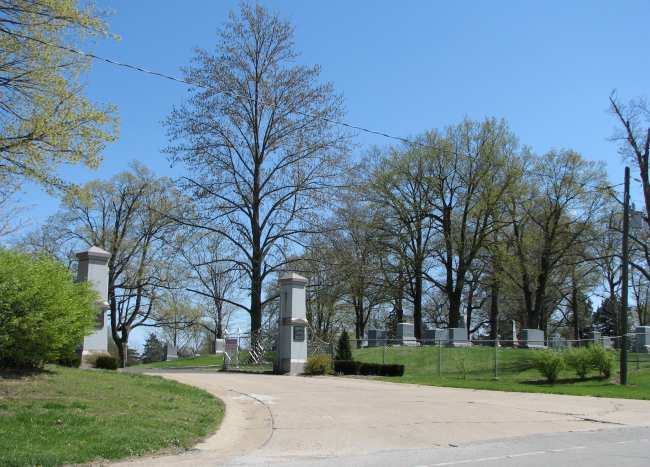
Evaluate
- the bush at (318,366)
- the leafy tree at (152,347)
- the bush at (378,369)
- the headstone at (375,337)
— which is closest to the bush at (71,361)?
the bush at (318,366)

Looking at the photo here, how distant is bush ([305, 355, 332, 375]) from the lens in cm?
2297

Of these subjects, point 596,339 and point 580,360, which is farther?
point 596,339

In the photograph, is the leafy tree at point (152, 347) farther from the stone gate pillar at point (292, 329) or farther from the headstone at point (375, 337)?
the stone gate pillar at point (292, 329)

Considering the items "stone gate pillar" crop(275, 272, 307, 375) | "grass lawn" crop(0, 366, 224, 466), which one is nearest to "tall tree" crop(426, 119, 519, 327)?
"stone gate pillar" crop(275, 272, 307, 375)

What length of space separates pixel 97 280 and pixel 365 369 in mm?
10142

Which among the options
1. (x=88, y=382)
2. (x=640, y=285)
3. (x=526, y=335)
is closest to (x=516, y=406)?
(x=88, y=382)

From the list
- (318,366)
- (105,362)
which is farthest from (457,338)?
(105,362)

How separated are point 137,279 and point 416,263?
19292 millimetres

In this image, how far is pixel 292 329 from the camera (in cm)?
2370

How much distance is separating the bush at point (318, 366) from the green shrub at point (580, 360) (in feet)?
30.0

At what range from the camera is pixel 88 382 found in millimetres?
12242

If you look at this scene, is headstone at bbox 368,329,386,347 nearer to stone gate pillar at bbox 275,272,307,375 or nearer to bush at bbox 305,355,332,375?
stone gate pillar at bbox 275,272,307,375

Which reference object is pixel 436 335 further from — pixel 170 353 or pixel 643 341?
pixel 170 353

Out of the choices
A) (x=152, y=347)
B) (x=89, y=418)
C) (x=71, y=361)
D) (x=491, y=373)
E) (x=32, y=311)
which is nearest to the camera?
(x=89, y=418)
